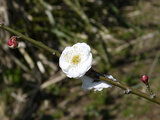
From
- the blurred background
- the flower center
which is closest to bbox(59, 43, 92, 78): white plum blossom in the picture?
the flower center

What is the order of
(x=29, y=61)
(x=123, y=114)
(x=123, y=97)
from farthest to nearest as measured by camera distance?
(x=29, y=61)
(x=123, y=97)
(x=123, y=114)

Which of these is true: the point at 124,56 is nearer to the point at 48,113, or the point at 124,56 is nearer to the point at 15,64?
the point at 48,113

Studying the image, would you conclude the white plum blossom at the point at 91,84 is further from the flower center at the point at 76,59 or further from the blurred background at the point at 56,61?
the blurred background at the point at 56,61

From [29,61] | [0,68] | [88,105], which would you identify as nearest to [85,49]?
[88,105]

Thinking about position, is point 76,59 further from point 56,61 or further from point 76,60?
point 56,61

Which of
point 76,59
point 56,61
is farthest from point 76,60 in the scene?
point 56,61

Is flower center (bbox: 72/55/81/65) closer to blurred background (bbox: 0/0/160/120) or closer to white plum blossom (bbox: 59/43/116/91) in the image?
white plum blossom (bbox: 59/43/116/91)
